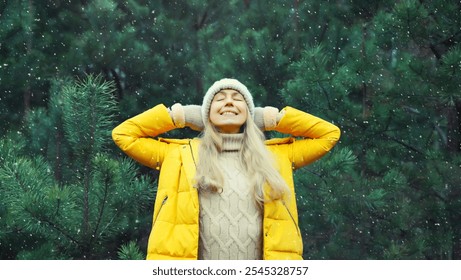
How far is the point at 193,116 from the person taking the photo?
160 inches

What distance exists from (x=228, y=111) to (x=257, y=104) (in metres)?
2.44

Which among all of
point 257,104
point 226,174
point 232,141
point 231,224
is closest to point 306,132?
point 232,141

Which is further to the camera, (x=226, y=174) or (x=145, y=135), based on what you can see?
(x=145, y=135)

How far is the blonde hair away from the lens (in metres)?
3.78

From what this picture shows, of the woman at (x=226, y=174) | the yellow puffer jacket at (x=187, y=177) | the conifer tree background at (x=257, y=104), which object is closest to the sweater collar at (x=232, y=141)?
the woman at (x=226, y=174)

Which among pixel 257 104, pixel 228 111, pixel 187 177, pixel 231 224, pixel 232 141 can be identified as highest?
pixel 257 104

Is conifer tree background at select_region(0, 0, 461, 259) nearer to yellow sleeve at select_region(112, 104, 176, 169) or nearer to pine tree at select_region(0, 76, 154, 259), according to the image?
pine tree at select_region(0, 76, 154, 259)

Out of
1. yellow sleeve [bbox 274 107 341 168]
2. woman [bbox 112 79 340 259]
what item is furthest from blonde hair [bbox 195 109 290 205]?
yellow sleeve [bbox 274 107 341 168]

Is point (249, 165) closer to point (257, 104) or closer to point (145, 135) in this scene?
point (145, 135)

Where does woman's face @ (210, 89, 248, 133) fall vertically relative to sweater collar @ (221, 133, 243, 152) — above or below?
above

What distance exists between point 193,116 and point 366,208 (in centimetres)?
222

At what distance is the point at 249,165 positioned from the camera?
12.7 feet

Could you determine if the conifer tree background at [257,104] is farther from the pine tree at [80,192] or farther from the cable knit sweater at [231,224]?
the cable knit sweater at [231,224]
